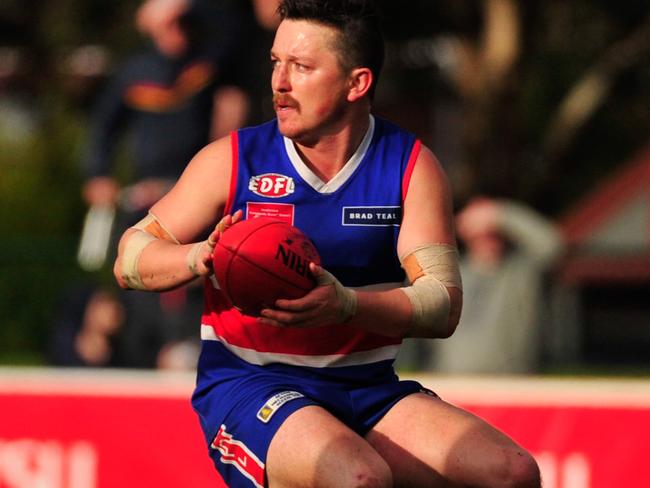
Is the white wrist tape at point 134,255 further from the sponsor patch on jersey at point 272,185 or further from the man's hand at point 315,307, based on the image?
the man's hand at point 315,307

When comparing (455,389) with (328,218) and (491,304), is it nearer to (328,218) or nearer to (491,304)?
(491,304)

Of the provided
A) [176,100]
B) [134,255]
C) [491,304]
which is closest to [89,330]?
[176,100]

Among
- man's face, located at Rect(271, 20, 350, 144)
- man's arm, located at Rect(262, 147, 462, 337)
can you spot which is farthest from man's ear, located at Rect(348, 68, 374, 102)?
man's arm, located at Rect(262, 147, 462, 337)

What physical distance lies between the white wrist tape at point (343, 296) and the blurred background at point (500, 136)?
1005cm

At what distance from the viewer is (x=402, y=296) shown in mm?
4227

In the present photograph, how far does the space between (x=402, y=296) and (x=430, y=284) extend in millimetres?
127

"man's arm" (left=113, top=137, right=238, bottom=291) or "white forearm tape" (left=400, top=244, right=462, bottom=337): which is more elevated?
"man's arm" (left=113, top=137, right=238, bottom=291)

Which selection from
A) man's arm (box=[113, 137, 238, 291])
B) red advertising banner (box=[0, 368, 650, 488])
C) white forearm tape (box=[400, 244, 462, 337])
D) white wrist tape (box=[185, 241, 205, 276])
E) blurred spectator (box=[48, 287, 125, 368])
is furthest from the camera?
blurred spectator (box=[48, 287, 125, 368])

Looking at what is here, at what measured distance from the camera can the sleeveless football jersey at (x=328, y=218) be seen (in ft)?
14.5

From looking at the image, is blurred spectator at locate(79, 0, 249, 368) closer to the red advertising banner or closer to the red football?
the red advertising banner

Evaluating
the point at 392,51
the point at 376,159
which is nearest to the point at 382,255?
the point at 376,159

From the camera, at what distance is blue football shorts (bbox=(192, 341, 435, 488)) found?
14.0 ft

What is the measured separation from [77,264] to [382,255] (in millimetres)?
10745

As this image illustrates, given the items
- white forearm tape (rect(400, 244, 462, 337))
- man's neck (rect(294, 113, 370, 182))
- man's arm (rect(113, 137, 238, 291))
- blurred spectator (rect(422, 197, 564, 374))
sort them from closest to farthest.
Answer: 1. white forearm tape (rect(400, 244, 462, 337))
2. man's arm (rect(113, 137, 238, 291))
3. man's neck (rect(294, 113, 370, 182))
4. blurred spectator (rect(422, 197, 564, 374))
